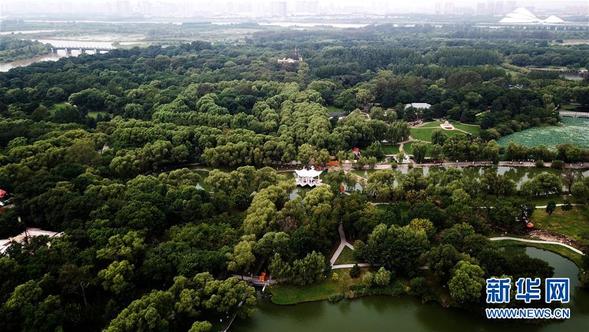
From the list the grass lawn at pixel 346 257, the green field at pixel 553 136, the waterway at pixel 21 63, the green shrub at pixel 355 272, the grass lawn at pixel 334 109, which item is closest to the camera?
the green shrub at pixel 355 272

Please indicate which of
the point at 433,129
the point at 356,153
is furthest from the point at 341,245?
the point at 433,129

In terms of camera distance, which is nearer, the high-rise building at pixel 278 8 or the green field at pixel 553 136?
the green field at pixel 553 136

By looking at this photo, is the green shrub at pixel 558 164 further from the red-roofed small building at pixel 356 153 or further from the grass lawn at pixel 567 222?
the red-roofed small building at pixel 356 153

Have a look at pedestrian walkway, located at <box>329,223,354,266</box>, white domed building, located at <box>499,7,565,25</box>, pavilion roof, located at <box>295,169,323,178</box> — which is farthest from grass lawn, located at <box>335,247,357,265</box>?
white domed building, located at <box>499,7,565,25</box>

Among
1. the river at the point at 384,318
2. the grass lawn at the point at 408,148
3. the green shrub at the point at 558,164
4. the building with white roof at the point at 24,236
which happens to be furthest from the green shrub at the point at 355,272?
the green shrub at the point at 558,164

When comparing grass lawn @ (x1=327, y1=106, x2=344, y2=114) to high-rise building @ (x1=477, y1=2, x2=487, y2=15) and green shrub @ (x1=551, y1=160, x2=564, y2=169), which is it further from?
high-rise building @ (x1=477, y1=2, x2=487, y2=15)

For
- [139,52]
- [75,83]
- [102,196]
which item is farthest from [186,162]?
[139,52]
